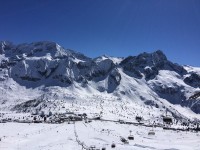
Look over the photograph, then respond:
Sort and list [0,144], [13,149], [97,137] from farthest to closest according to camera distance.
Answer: [97,137]
[0,144]
[13,149]

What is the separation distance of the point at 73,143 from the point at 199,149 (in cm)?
2432

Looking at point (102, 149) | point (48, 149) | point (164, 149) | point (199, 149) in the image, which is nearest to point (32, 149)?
point (48, 149)

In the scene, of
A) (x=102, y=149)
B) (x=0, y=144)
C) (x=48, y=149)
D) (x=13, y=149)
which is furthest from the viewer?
(x=0, y=144)

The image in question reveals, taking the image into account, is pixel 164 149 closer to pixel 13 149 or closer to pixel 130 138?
pixel 130 138

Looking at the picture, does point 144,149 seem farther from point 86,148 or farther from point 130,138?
point 130,138

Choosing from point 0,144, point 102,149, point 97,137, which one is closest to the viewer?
point 102,149

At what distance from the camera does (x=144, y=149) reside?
5766 cm

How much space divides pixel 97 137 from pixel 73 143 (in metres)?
11.8

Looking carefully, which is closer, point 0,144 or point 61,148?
point 61,148

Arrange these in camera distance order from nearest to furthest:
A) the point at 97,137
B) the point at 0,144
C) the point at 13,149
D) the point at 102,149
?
the point at 102,149 → the point at 13,149 → the point at 0,144 → the point at 97,137

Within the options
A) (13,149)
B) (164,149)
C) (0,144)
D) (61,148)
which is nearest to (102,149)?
(61,148)

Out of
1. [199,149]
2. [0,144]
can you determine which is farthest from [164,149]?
[0,144]

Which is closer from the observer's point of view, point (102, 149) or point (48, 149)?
point (102, 149)

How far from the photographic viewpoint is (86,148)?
54969 millimetres
